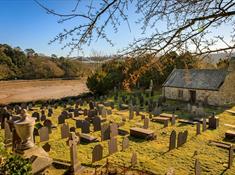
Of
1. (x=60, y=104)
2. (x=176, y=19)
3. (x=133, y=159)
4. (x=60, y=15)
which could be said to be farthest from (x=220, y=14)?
(x=60, y=104)

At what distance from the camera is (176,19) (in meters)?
4.38

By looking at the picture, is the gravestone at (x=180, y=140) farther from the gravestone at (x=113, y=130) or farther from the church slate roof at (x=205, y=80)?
the church slate roof at (x=205, y=80)

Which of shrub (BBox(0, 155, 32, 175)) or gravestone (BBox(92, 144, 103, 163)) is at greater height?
shrub (BBox(0, 155, 32, 175))

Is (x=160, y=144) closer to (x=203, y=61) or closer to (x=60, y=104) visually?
(x=203, y=61)

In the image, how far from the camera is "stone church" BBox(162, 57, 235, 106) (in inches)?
967

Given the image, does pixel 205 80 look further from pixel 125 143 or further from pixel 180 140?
pixel 125 143

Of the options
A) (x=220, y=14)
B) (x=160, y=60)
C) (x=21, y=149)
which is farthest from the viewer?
(x=21, y=149)

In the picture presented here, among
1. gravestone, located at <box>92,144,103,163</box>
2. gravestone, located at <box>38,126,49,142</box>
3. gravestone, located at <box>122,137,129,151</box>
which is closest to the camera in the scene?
gravestone, located at <box>92,144,103,163</box>

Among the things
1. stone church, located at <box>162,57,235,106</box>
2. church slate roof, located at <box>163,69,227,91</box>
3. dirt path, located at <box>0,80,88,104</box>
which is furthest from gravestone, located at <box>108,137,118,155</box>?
dirt path, located at <box>0,80,88,104</box>

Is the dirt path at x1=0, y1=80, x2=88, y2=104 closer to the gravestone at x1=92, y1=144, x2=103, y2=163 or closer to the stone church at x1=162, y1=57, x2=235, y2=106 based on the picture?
the stone church at x1=162, y1=57, x2=235, y2=106

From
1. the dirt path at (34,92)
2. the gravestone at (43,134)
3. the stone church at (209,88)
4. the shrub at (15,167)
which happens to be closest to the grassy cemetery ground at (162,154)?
the gravestone at (43,134)

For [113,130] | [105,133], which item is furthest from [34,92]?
[105,133]

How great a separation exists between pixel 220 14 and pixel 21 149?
8199 mm

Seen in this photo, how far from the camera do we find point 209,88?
979 inches
